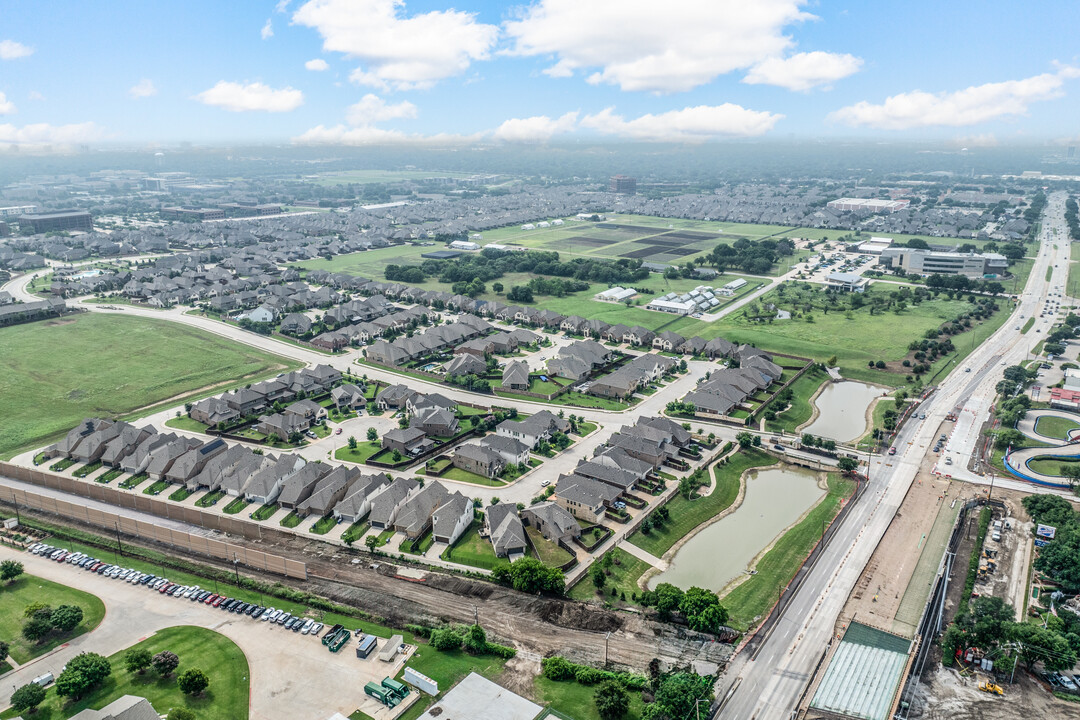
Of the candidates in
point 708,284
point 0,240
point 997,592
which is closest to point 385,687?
point 997,592

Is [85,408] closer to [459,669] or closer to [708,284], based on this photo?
[459,669]

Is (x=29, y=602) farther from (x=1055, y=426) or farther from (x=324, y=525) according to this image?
(x=1055, y=426)

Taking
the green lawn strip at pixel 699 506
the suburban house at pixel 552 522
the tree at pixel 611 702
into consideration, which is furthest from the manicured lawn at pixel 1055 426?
the tree at pixel 611 702

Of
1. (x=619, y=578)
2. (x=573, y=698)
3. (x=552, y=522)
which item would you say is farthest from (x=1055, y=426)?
(x=573, y=698)

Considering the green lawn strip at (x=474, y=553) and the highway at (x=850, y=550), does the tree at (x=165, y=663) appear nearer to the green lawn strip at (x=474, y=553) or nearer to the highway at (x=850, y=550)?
the green lawn strip at (x=474, y=553)

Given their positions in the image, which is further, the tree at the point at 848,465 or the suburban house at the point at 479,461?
the tree at the point at 848,465

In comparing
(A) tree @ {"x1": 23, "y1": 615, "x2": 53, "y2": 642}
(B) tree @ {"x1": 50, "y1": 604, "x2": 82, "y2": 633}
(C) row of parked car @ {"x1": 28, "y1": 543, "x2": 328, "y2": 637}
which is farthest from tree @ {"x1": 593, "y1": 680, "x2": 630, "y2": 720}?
(A) tree @ {"x1": 23, "y1": 615, "x2": 53, "y2": 642}

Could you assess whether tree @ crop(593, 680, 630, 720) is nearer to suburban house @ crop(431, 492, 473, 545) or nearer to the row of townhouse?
suburban house @ crop(431, 492, 473, 545)
